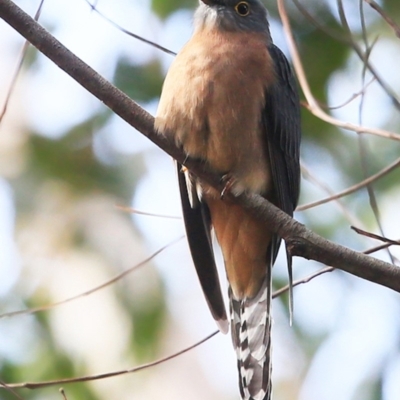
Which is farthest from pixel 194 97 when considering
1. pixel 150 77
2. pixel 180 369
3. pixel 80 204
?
pixel 180 369

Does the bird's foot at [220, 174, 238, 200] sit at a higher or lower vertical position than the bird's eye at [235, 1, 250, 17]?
lower

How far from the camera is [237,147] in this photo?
4270 mm

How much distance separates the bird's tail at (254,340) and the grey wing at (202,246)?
0.43 ft

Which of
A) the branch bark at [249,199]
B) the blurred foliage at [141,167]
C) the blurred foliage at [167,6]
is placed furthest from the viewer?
the blurred foliage at [167,6]

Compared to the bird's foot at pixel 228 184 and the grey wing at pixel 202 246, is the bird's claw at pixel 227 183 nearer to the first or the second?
the bird's foot at pixel 228 184

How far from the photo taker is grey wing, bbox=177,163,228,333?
15.2ft

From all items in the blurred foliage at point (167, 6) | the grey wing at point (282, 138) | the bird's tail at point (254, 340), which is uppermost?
the blurred foliage at point (167, 6)

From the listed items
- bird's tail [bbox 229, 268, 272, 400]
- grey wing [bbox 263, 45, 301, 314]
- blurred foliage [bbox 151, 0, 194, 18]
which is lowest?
bird's tail [bbox 229, 268, 272, 400]

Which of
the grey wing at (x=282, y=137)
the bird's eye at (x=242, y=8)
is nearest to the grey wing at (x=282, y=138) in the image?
the grey wing at (x=282, y=137)

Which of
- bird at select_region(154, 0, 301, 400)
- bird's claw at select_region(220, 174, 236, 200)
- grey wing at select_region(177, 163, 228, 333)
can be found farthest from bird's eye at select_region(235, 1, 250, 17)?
bird's claw at select_region(220, 174, 236, 200)

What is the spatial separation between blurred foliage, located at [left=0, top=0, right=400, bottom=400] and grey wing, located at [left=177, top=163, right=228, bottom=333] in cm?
219

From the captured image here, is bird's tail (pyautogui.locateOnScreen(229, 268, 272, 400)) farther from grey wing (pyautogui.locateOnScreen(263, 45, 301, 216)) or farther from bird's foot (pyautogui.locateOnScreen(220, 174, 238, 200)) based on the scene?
bird's foot (pyautogui.locateOnScreen(220, 174, 238, 200))

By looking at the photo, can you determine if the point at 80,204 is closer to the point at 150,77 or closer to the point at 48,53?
the point at 150,77

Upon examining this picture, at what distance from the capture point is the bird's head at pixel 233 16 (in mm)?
4820
